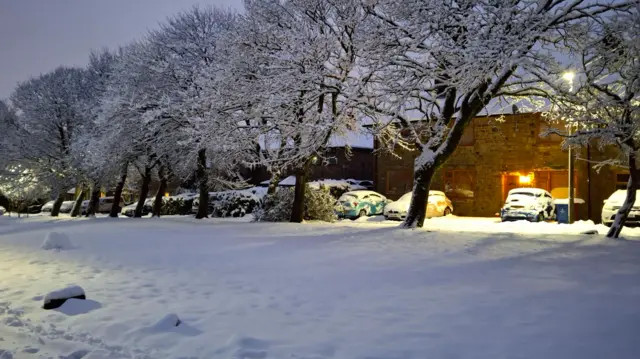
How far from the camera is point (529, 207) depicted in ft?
69.5

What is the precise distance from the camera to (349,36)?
13930 millimetres

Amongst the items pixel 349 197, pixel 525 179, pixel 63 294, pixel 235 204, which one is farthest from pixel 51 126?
pixel 525 179

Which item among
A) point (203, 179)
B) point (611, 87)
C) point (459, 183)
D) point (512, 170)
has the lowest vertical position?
point (203, 179)

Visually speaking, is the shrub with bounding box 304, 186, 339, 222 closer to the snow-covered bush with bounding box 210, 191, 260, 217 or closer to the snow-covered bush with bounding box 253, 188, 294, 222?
the snow-covered bush with bounding box 253, 188, 294, 222

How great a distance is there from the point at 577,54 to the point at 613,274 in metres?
7.10

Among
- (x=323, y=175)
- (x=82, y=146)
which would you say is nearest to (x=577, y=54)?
(x=82, y=146)

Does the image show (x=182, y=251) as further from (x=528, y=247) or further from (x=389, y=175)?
(x=389, y=175)

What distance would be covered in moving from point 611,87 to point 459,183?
1706 cm

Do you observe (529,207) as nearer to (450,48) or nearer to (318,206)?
(318,206)

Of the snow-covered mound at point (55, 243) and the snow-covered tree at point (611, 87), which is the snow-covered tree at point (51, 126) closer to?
the snow-covered mound at point (55, 243)

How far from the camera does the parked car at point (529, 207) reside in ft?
69.3

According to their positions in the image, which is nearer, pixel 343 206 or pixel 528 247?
pixel 528 247

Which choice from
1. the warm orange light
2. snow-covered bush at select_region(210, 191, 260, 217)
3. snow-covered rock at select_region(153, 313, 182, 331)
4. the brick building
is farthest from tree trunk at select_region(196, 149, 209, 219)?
the warm orange light

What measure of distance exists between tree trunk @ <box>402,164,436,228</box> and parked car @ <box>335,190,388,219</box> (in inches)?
401
